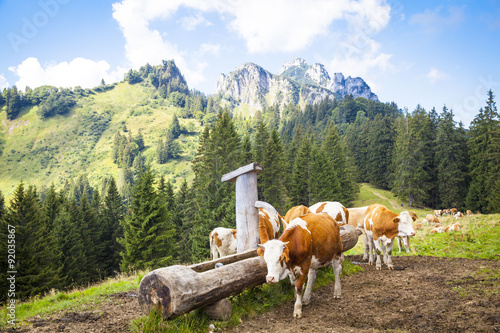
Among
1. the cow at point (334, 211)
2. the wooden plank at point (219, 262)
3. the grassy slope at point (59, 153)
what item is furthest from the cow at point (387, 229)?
the grassy slope at point (59, 153)

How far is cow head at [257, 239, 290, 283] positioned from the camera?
534 centimetres

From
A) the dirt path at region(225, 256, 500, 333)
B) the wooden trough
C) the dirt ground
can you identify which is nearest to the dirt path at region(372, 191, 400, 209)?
the dirt path at region(225, 256, 500, 333)

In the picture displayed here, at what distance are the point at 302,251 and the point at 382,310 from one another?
202 centimetres

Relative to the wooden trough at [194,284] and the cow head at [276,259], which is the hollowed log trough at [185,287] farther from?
the cow head at [276,259]

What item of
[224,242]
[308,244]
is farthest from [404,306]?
[224,242]

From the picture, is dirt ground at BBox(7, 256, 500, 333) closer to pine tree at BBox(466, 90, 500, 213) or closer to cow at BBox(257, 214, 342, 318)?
cow at BBox(257, 214, 342, 318)

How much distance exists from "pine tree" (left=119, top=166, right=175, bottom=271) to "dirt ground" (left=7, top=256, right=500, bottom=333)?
22.8m

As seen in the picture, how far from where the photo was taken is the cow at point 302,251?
545cm

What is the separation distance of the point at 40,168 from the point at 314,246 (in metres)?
197

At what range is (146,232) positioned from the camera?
1179 inches

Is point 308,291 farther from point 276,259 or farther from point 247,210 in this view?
point 247,210

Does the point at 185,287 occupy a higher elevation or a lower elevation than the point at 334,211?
lower

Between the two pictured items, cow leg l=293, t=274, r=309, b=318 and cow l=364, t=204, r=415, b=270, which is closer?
cow leg l=293, t=274, r=309, b=318

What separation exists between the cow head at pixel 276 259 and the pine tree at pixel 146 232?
25466 mm
